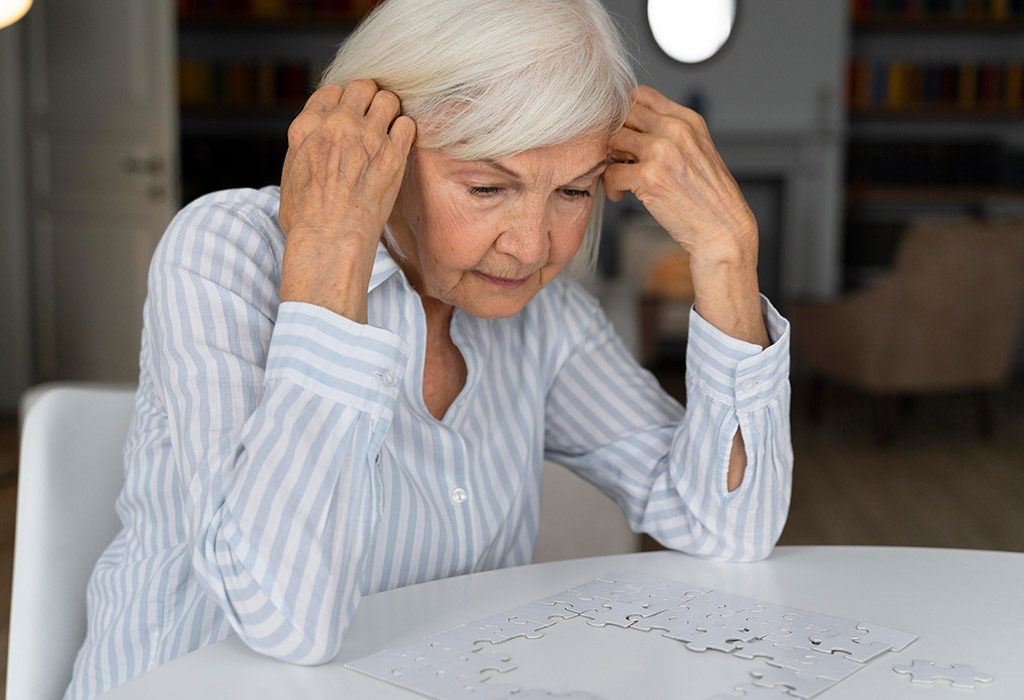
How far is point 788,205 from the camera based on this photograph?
6258 mm

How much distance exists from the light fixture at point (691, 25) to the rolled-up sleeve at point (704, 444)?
5.41 m

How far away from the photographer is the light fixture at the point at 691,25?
6137mm

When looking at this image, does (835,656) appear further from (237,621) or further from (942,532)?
(942,532)

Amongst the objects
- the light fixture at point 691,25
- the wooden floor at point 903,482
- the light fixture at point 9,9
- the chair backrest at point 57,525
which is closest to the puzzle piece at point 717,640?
the chair backrest at point 57,525

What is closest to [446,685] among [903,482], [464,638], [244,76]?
[464,638]

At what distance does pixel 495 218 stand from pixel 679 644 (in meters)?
0.43

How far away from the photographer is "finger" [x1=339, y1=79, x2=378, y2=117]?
0.91 meters

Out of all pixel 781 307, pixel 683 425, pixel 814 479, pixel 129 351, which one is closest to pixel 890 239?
pixel 781 307

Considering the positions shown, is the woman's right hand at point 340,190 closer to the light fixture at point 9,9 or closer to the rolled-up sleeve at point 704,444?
the rolled-up sleeve at point 704,444

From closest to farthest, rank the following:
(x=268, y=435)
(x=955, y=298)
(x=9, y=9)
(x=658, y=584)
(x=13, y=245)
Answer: (x=268, y=435), (x=658, y=584), (x=9, y=9), (x=955, y=298), (x=13, y=245)

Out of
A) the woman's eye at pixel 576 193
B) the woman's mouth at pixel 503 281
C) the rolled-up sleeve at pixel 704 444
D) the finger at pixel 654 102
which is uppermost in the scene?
the finger at pixel 654 102

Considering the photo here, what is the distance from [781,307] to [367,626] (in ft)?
17.6

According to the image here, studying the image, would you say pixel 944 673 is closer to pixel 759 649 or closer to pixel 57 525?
pixel 759 649

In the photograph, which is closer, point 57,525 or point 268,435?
point 268,435
